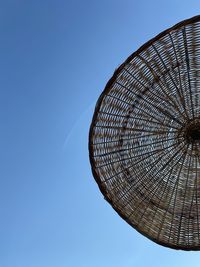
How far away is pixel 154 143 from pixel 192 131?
28 cm

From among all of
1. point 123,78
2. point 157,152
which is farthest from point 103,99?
point 157,152

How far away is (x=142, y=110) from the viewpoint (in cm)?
288

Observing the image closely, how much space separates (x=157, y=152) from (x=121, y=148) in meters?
0.30

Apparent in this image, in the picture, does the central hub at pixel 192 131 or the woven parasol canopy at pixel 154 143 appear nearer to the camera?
the woven parasol canopy at pixel 154 143

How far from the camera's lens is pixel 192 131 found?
9.89ft

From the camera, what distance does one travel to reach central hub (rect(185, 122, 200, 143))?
3.02 metres

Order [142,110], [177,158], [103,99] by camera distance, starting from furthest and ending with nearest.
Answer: [177,158] < [142,110] < [103,99]

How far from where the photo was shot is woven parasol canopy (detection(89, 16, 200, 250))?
2680 mm

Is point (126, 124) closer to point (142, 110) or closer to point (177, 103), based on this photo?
point (142, 110)

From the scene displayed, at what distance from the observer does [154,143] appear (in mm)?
3066

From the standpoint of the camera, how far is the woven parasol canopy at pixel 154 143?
268 cm

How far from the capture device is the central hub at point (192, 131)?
3.02m

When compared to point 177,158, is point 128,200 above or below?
below

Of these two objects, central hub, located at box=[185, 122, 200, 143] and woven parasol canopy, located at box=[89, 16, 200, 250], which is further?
central hub, located at box=[185, 122, 200, 143]
